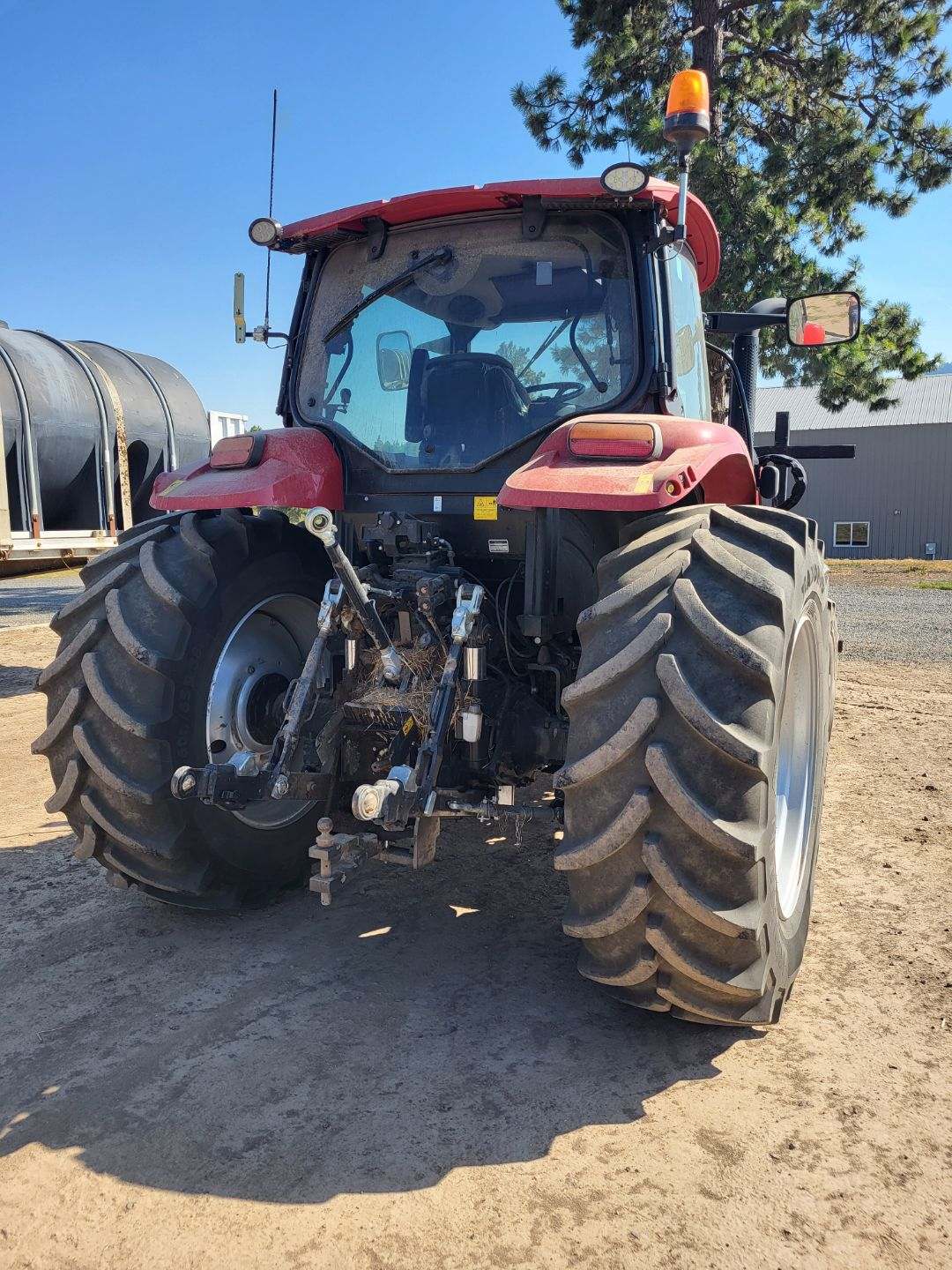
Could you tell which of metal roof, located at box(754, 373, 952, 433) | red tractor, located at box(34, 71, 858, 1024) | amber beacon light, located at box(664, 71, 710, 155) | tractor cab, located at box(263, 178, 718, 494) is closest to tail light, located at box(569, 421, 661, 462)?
red tractor, located at box(34, 71, 858, 1024)

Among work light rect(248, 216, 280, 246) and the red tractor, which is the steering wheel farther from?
work light rect(248, 216, 280, 246)

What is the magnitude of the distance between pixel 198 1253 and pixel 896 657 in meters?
8.86

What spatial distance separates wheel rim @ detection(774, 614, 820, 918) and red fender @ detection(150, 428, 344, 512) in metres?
1.65

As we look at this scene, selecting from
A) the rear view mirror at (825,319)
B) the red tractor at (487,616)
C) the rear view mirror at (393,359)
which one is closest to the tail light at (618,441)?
the red tractor at (487,616)

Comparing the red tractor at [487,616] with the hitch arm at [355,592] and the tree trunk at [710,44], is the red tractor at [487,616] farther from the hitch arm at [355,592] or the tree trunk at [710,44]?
the tree trunk at [710,44]

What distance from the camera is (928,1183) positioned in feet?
6.98

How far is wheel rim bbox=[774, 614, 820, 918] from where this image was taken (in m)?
3.06

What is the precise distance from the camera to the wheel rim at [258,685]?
3.31 metres

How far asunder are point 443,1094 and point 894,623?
35.5ft

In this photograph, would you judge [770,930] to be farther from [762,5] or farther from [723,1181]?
[762,5]

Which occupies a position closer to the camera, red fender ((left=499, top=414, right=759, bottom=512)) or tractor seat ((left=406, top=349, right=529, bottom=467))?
red fender ((left=499, top=414, right=759, bottom=512))

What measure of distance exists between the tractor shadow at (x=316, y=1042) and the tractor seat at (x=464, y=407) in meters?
1.65

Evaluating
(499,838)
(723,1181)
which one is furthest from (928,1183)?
(499,838)

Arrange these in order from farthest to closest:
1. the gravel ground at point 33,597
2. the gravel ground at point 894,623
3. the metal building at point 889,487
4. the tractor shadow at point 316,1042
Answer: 1. the metal building at point 889,487
2. the gravel ground at point 33,597
3. the gravel ground at point 894,623
4. the tractor shadow at point 316,1042
